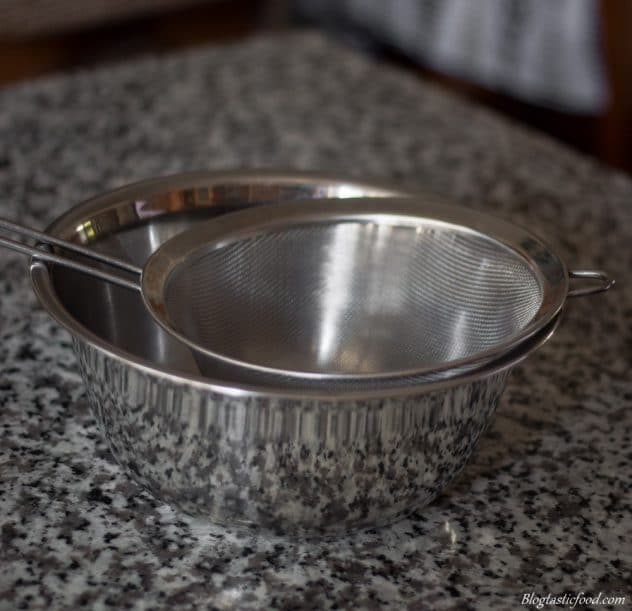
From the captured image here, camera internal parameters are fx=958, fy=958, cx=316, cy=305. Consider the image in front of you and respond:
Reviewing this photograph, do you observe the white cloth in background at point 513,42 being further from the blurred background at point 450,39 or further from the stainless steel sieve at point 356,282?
the stainless steel sieve at point 356,282

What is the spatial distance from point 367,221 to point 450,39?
Result: 182 centimetres

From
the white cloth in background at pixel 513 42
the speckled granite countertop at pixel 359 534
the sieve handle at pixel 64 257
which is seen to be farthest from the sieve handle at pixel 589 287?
the white cloth in background at pixel 513 42

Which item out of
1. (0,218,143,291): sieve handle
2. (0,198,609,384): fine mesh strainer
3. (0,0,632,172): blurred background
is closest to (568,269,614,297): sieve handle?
(0,198,609,384): fine mesh strainer

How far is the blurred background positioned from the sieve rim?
4.16ft

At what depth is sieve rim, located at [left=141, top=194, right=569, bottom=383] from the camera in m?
0.50

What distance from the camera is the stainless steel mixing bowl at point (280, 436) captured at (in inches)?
19.4

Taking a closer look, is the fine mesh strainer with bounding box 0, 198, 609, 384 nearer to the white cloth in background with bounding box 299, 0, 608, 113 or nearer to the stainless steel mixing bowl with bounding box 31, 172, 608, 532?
the stainless steel mixing bowl with bounding box 31, 172, 608, 532

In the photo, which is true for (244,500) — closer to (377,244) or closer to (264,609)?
(264,609)

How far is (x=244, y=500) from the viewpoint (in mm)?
533

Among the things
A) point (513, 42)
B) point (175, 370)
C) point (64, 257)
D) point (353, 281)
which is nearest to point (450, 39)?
point (513, 42)

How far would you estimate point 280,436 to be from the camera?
1.65 ft

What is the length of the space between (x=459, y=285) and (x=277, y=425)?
23 cm

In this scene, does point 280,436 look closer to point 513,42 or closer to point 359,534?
point 359,534

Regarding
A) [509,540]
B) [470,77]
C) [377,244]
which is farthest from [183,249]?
[470,77]
